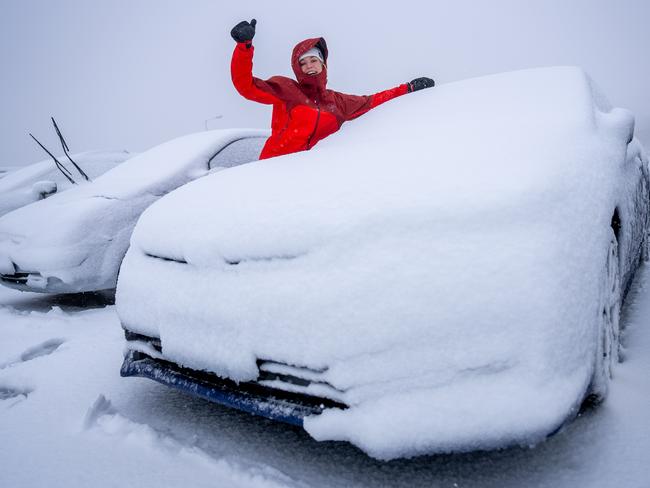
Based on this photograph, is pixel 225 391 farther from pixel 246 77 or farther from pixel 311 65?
pixel 311 65

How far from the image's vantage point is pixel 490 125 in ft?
5.40

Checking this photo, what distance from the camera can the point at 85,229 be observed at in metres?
2.89

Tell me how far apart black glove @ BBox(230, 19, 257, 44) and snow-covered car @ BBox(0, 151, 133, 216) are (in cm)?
347

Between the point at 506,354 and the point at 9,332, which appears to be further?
the point at 9,332

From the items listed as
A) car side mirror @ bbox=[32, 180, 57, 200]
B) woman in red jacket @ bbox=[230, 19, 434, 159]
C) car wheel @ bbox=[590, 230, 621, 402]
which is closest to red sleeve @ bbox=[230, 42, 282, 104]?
woman in red jacket @ bbox=[230, 19, 434, 159]

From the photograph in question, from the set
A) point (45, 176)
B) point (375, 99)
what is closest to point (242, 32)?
point (375, 99)

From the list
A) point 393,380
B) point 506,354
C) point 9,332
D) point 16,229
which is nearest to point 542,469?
point 506,354

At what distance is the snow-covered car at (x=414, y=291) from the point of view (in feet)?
3.45

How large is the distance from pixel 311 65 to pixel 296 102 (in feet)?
1.02

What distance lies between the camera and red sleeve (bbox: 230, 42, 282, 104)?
7.93 ft

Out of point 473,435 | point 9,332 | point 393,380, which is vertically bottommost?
point 9,332

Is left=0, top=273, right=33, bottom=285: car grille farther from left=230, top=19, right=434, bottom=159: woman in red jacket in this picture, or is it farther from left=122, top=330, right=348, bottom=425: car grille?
left=122, top=330, right=348, bottom=425: car grille

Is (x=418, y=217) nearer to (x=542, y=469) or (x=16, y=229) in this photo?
(x=542, y=469)

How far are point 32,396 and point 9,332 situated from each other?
1.17m
